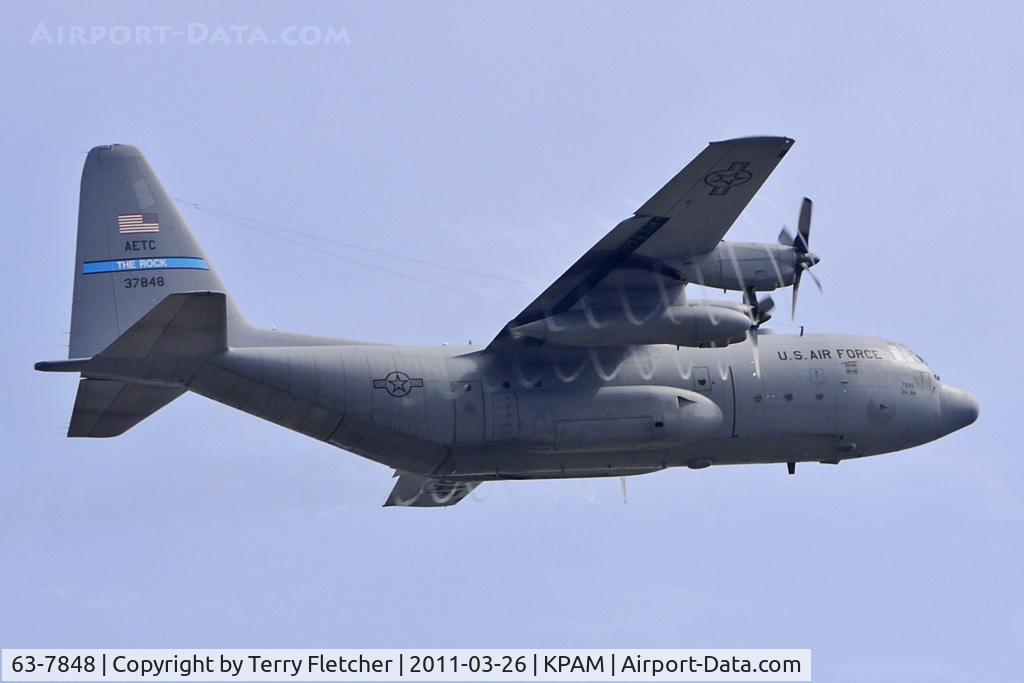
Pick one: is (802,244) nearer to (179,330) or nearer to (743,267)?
(743,267)

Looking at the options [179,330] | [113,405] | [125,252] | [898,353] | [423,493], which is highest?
[125,252]

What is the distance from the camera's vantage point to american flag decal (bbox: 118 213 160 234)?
30000 mm

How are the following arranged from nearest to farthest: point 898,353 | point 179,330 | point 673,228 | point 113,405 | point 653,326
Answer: point 179,330 → point 673,228 → point 653,326 → point 113,405 → point 898,353

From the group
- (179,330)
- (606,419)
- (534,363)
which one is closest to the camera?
(179,330)

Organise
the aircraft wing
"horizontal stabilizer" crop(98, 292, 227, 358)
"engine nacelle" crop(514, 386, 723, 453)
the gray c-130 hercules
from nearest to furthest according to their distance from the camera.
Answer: "horizontal stabilizer" crop(98, 292, 227, 358), the aircraft wing, the gray c-130 hercules, "engine nacelle" crop(514, 386, 723, 453)

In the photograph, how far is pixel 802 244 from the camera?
30.2 metres

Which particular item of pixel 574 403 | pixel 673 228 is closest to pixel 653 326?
pixel 673 228

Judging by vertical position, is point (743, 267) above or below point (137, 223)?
below

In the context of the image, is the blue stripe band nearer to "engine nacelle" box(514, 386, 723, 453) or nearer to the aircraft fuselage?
the aircraft fuselage

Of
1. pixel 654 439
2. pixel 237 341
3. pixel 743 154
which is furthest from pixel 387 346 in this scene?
pixel 743 154

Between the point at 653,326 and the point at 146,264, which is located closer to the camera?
the point at 653,326

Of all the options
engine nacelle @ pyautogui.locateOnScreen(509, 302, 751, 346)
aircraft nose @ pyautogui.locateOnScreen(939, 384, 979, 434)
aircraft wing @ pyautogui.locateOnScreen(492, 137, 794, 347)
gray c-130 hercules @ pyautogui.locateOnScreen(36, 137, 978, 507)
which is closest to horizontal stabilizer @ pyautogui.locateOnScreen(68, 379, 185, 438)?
gray c-130 hercules @ pyautogui.locateOnScreen(36, 137, 978, 507)

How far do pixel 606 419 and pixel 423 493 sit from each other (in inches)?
236

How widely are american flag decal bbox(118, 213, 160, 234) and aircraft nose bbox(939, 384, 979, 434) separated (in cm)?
1463
